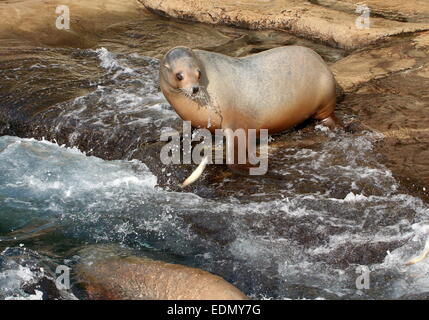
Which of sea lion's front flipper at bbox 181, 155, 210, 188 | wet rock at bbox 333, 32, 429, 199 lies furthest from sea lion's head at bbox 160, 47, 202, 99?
wet rock at bbox 333, 32, 429, 199

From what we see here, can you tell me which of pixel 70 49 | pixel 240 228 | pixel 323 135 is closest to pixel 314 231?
pixel 240 228

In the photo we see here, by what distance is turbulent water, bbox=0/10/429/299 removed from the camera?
15.6ft

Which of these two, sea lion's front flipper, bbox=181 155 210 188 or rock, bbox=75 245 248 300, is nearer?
rock, bbox=75 245 248 300

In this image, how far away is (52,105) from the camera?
7062 millimetres

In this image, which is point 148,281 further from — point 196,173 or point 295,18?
point 295,18

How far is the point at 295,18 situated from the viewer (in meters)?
8.95

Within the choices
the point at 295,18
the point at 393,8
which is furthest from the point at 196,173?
the point at 393,8

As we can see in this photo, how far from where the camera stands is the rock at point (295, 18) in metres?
8.30

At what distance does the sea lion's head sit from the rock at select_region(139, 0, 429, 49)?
3.24 m

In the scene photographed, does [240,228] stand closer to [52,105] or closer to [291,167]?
[291,167]

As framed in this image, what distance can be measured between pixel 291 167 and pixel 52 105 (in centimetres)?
257

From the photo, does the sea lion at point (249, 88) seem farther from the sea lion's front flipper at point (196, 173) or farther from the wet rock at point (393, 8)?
the wet rock at point (393, 8)

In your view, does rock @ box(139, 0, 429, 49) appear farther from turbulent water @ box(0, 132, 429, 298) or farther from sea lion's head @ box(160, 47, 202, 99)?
sea lion's head @ box(160, 47, 202, 99)

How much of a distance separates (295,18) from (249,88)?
125 inches
